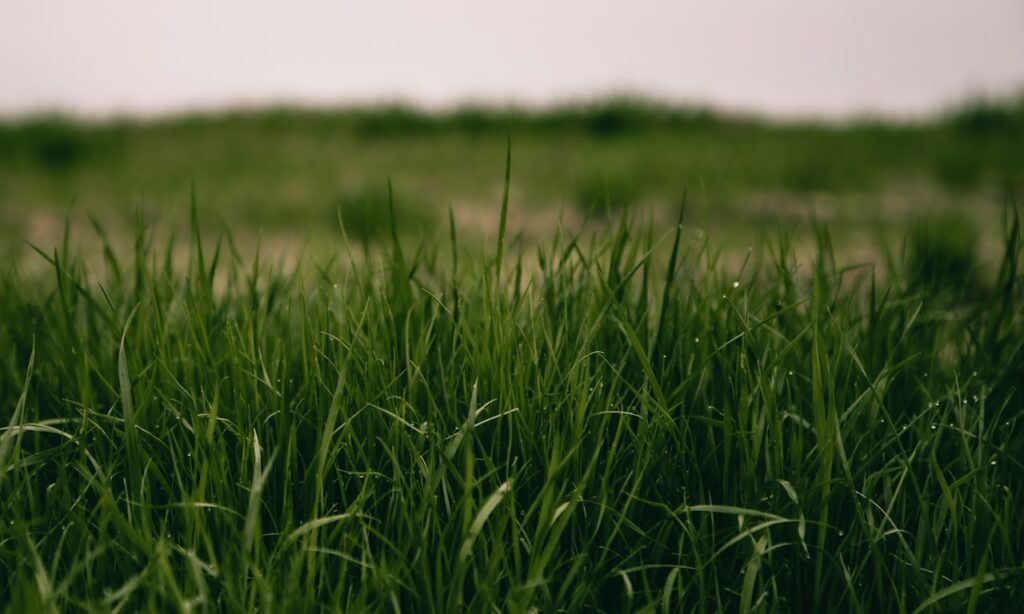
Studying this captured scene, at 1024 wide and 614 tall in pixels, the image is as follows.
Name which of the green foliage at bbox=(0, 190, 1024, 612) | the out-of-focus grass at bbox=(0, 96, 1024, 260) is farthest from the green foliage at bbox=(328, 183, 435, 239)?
the green foliage at bbox=(0, 190, 1024, 612)

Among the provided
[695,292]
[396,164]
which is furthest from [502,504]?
[396,164]

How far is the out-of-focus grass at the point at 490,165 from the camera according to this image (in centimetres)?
359

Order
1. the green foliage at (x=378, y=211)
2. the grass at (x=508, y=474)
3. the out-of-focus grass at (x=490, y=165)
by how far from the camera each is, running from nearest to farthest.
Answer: the grass at (x=508, y=474), the green foliage at (x=378, y=211), the out-of-focus grass at (x=490, y=165)

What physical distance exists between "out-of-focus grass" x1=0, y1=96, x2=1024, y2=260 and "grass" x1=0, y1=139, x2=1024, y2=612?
1.49 meters

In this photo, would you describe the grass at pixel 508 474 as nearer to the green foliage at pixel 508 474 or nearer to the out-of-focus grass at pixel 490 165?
the green foliage at pixel 508 474

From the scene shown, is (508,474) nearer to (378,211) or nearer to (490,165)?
(378,211)

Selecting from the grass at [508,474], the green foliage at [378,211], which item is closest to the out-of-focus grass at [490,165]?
the green foliage at [378,211]

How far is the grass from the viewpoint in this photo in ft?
2.78

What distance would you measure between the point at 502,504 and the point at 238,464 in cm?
33

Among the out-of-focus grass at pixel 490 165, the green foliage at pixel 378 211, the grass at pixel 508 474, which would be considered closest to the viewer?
the grass at pixel 508 474

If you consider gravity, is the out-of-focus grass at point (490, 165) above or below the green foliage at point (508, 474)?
above

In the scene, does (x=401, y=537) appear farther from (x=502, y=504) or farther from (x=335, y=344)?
(x=335, y=344)

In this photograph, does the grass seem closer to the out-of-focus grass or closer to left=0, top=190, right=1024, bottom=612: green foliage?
left=0, top=190, right=1024, bottom=612: green foliage

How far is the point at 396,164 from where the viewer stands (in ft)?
15.8
